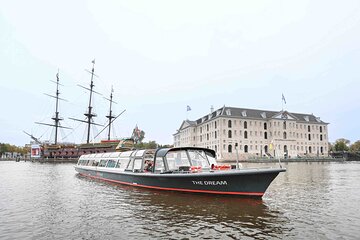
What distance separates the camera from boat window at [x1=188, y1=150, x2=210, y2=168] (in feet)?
59.1

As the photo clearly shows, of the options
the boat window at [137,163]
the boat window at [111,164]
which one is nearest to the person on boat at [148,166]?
the boat window at [137,163]

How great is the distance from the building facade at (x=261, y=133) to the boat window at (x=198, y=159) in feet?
257

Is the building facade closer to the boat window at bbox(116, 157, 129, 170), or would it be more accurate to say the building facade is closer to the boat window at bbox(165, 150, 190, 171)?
the boat window at bbox(116, 157, 129, 170)

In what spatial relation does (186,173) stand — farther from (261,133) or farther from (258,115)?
(258,115)

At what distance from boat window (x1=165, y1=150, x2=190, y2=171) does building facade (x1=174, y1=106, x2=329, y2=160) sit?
79.1 meters

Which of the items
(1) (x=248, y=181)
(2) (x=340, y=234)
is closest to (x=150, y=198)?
(1) (x=248, y=181)

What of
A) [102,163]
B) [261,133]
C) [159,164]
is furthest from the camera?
[261,133]

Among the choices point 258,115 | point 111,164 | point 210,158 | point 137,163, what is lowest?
point 111,164

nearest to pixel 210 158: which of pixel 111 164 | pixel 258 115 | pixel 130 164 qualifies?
pixel 130 164

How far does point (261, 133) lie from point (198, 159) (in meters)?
95.6

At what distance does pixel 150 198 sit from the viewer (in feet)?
51.5

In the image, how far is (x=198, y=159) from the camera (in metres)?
18.3

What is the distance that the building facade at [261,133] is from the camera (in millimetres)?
102125

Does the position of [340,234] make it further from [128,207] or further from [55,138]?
[55,138]
